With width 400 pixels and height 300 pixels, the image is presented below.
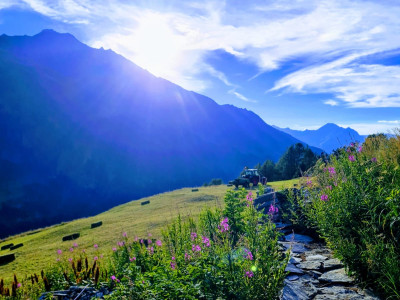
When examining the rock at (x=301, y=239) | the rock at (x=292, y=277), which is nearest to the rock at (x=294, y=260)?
the rock at (x=292, y=277)

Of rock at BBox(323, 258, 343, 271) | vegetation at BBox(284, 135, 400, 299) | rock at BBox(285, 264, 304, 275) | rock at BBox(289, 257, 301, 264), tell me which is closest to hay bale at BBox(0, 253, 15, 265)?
rock at BBox(289, 257, 301, 264)

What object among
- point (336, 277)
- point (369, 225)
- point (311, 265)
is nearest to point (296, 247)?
point (311, 265)

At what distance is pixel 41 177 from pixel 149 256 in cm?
20124

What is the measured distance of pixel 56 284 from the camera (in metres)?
5.32

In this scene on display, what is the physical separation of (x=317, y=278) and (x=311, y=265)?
1.60 feet

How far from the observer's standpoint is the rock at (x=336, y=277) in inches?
159

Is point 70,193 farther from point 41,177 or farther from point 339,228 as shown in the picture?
point 339,228

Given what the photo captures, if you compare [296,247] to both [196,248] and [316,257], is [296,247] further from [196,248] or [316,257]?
[196,248]

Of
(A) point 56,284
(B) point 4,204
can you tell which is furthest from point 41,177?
(A) point 56,284

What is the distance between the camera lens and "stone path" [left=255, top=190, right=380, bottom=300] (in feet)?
12.0

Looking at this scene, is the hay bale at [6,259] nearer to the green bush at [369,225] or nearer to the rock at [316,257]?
the rock at [316,257]

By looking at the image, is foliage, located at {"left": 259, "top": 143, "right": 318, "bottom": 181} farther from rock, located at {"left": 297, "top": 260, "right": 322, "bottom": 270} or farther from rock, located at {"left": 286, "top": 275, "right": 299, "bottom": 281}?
rock, located at {"left": 286, "top": 275, "right": 299, "bottom": 281}

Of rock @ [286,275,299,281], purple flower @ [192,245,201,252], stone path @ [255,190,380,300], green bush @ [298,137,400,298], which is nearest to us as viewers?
green bush @ [298,137,400,298]

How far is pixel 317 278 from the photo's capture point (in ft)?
14.1
